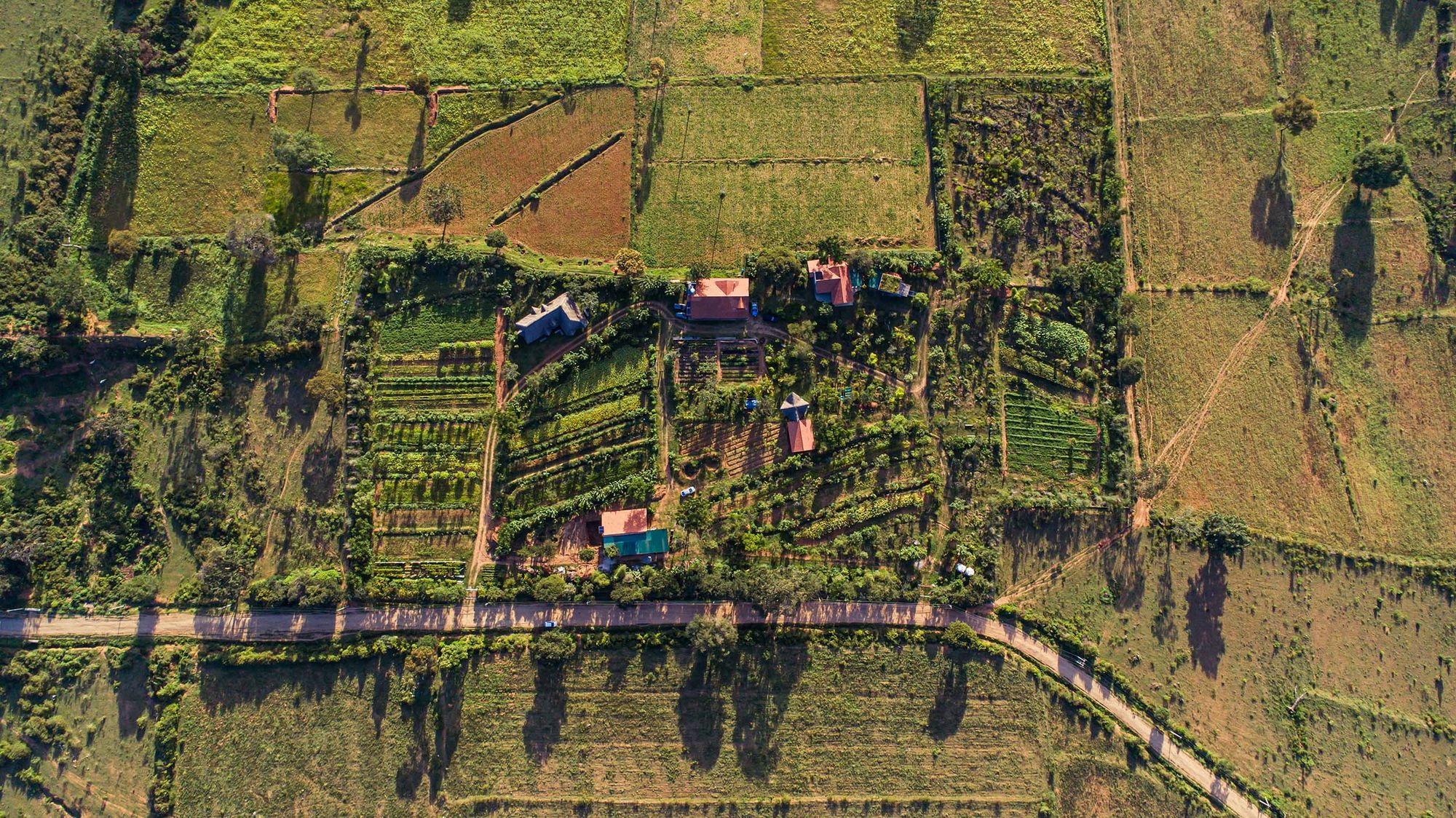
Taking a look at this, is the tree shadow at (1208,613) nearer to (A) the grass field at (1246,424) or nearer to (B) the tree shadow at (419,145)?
(A) the grass field at (1246,424)

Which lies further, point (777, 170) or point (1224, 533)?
point (777, 170)

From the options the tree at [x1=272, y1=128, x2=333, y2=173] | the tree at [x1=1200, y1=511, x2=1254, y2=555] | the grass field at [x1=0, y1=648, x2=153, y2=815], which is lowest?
the grass field at [x1=0, y1=648, x2=153, y2=815]

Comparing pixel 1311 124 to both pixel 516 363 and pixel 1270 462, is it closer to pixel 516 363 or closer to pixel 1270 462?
pixel 1270 462

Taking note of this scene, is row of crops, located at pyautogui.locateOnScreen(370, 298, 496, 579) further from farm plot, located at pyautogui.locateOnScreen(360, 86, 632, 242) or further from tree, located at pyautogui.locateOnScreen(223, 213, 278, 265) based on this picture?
tree, located at pyautogui.locateOnScreen(223, 213, 278, 265)

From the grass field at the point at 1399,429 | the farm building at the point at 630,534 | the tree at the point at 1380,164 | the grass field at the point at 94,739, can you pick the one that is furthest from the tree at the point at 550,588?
the tree at the point at 1380,164

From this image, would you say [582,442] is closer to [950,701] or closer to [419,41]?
[950,701]

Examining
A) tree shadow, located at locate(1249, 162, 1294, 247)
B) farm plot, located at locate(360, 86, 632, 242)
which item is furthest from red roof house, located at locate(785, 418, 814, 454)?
tree shadow, located at locate(1249, 162, 1294, 247)

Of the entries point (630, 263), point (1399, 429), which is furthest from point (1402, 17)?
point (630, 263)

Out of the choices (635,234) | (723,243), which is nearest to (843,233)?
(723,243)
